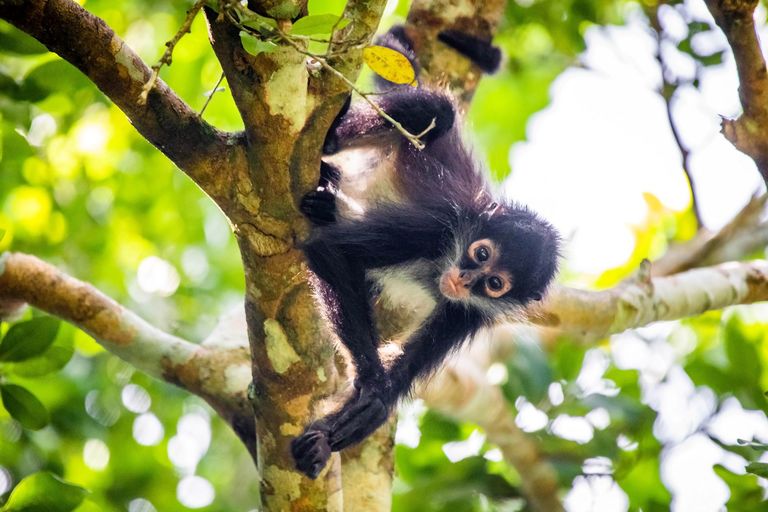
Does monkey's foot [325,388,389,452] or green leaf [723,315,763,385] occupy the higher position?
green leaf [723,315,763,385]

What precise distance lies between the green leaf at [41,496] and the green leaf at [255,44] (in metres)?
1.56

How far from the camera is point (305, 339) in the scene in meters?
3.19

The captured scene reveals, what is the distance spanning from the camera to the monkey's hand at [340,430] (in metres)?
3.20

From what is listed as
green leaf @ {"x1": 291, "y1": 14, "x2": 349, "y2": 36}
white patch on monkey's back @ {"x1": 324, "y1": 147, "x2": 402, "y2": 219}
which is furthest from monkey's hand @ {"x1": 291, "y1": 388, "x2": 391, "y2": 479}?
green leaf @ {"x1": 291, "y1": 14, "x2": 349, "y2": 36}

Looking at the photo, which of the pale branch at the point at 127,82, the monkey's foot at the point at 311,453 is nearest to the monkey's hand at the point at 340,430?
the monkey's foot at the point at 311,453

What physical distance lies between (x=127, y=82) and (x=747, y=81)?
200cm

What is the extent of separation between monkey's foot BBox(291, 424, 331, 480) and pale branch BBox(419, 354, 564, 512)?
3.24 feet

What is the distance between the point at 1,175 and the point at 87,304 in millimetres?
1310

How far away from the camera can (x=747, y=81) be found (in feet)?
9.63

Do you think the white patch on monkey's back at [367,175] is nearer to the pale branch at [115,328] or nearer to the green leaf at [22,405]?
the pale branch at [115,328]

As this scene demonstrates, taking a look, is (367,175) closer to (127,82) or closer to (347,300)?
(347,300)

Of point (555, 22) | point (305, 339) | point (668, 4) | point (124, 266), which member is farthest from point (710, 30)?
point (124, 266)

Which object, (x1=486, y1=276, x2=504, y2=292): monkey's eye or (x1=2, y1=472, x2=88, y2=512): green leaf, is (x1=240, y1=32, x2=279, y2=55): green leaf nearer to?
(x1=2, y1=472, x2=88, y2=512): green leaf

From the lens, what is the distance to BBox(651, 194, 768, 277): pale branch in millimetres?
5230
